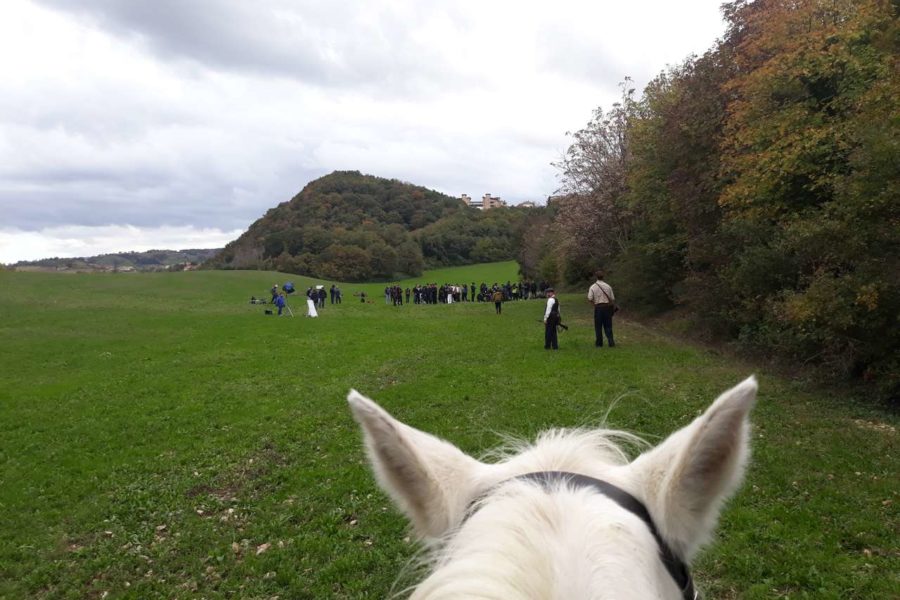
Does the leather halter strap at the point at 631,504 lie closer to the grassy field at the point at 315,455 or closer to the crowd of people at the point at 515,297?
the grassy field at the point at 315,455

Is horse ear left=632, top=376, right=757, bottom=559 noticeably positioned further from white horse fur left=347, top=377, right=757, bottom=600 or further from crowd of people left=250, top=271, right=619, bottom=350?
crowd of people left=250, top=271, right=619, bottom=350

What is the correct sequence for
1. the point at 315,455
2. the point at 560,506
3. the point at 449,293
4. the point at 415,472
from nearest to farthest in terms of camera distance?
the point at 560,506 < the point at 415,472 < the point at 315,455 < the point at 449,293

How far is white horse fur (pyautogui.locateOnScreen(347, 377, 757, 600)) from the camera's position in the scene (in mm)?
1048

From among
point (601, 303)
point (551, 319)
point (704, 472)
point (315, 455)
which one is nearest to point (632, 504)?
point (704, 472)

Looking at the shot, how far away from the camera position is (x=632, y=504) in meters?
1.41

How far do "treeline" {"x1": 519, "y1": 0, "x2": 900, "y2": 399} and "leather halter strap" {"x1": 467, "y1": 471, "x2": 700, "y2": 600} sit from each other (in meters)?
10.5

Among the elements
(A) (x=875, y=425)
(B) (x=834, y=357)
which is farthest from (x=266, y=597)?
(B) (x=834, y=357)

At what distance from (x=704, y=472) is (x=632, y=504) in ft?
0.69

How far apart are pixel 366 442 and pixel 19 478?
9167 mm

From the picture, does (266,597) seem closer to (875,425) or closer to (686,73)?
(875,425)

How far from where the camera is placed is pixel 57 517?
21.7 feet

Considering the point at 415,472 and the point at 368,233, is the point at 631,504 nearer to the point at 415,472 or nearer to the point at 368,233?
the point at 415,472

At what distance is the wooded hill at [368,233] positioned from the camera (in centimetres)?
7744

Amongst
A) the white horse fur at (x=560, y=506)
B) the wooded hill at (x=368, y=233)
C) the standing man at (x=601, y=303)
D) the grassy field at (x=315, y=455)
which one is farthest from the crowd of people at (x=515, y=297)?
the wooded hill at (x=368, y=233)
